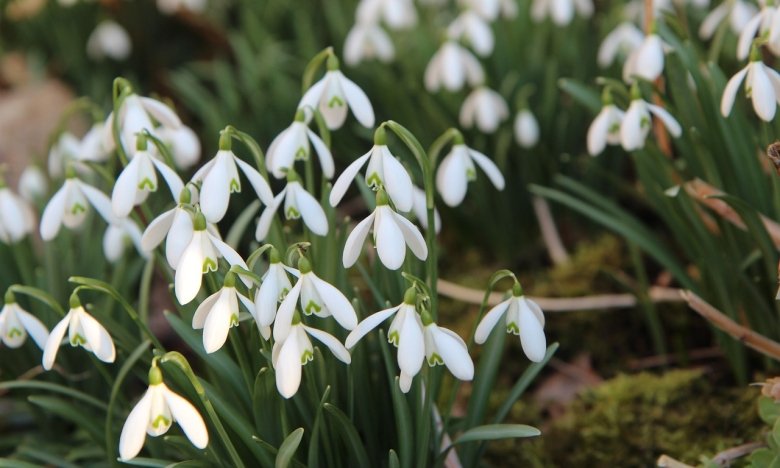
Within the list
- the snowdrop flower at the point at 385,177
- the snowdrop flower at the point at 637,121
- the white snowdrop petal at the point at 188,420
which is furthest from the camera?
the snowdrop flower at the point at 637,121

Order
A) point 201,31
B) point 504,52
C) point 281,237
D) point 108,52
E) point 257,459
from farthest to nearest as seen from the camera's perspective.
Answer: point 201,31 → point 108,52 → point 504,52 → point 281,237 → point 257,459

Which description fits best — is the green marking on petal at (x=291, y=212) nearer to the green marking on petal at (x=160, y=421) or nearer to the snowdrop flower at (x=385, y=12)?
the green marking on petal at (x=160, y=421)

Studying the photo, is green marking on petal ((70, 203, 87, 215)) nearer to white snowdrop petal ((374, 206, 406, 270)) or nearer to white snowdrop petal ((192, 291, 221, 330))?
white snowdrop petal ((192, 291, 221, 330))

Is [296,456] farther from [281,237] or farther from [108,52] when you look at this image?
[108,52]

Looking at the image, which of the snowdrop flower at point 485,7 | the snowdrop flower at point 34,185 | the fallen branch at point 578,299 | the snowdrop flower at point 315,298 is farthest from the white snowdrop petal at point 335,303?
the snowdrop flower at point 485,7

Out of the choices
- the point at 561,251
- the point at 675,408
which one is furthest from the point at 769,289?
the point at 561,251

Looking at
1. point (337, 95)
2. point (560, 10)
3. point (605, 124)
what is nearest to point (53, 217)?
point (337, 95)

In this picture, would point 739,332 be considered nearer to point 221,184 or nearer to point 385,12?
point 221,184
